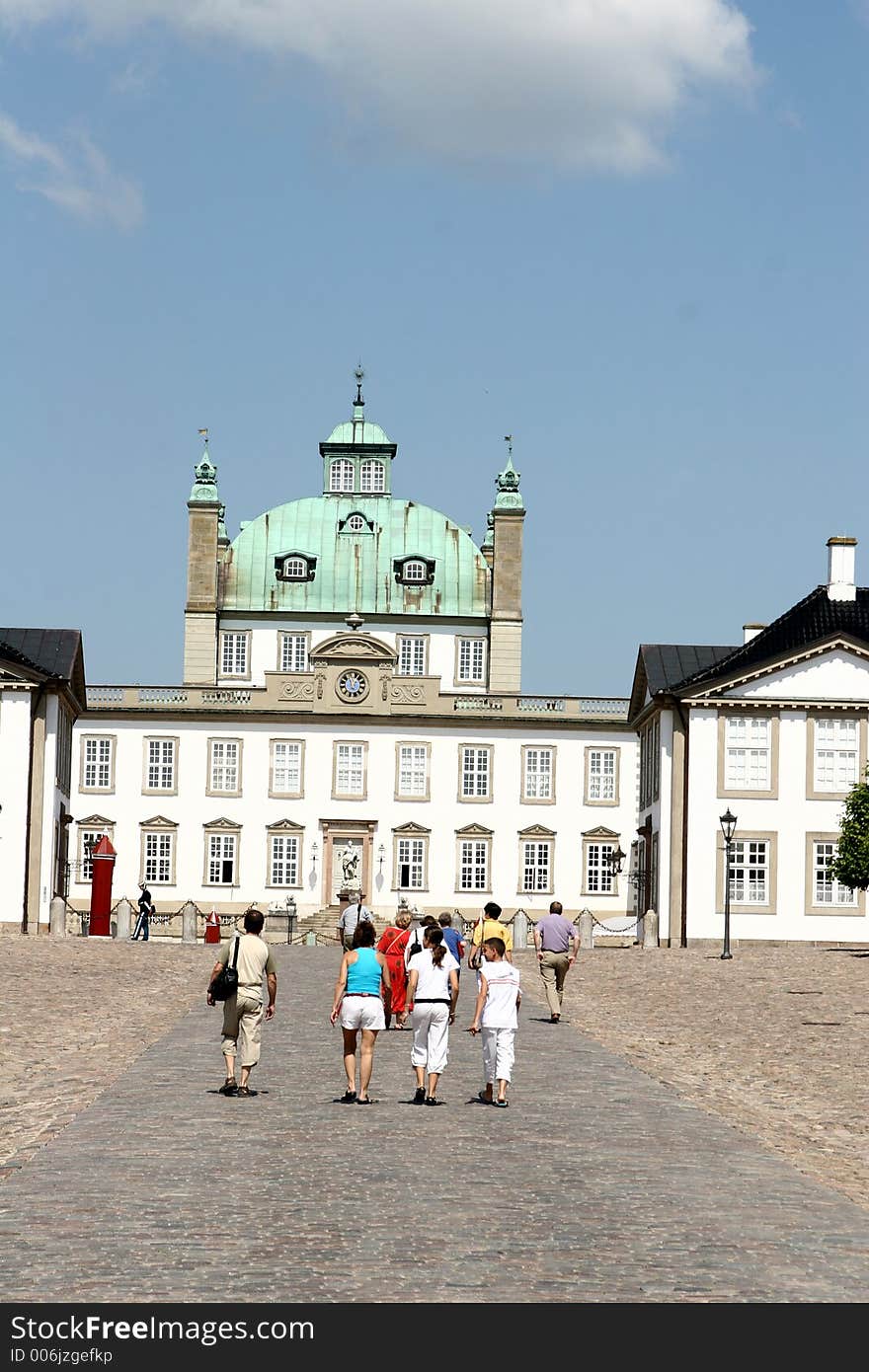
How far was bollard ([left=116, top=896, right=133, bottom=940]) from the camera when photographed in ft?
224

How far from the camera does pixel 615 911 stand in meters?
86.4

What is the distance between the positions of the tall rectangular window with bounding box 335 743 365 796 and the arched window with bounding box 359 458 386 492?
2317 cm

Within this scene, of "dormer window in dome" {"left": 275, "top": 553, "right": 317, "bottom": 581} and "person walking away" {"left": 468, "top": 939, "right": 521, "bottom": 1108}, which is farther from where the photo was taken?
"dormer window in dome" {"left": 275, "top": 553, "right": 317, "bottom": 581}

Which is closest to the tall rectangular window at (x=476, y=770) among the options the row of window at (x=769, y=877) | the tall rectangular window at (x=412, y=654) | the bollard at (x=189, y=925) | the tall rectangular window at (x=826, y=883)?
the tall rectangular window at (x=412, y=654)

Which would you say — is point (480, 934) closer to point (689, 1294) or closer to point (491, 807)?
point (689, 1294)

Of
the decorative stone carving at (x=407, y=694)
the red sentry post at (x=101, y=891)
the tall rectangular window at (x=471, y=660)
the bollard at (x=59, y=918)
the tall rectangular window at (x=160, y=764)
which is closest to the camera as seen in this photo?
the red sentry post at (x=101, y=891)

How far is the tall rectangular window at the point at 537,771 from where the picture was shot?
8706 cm

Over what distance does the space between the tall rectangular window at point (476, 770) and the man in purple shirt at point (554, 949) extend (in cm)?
5597

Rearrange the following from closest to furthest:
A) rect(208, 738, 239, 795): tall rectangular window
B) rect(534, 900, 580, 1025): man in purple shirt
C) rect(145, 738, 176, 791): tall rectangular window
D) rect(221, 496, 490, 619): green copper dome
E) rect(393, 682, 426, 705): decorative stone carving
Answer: rect(534, 900, 580, 1025): man in purple shirt < rect(208, 738, 239, 795): tall rectangular window < rect(145, 738, 176, 791): tall rectangular window < rect(393, 682, 426, 705): decorative stone carving < rect(221, 496, 490, 619): green copper dome

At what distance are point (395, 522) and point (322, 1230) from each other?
93.3 meters

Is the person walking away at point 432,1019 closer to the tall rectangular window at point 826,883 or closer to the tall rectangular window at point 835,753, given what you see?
the tall rectangular window at point 835,753

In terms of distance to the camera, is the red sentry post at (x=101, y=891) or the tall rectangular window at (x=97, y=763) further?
the tall rectangular window at (x=97, y=763)

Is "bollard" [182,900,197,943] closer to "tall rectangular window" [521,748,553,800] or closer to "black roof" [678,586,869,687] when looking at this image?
"black roof" [678,586,869,687]

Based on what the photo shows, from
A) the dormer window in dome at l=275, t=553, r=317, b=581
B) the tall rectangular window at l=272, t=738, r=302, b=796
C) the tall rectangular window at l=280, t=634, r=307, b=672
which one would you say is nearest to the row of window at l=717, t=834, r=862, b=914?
the tall rectangular window at l=272, t=738, r=302, b=796
